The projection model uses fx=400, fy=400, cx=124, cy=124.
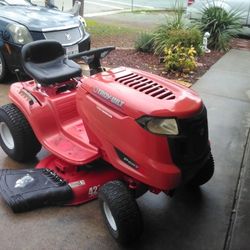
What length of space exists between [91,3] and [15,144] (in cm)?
1481

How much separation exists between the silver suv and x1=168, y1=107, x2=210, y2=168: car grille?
296 inches

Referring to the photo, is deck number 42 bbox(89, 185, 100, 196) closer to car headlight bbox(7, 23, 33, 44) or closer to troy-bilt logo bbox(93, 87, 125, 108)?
troy-bilt logo bbox(93, 87, 125, 108)

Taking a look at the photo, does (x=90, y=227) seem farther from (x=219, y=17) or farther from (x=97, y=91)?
(x=219, y=17)

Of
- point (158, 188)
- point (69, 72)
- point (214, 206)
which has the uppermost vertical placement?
point (69, 72)

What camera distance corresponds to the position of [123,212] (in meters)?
2.62

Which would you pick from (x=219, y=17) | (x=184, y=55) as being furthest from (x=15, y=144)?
(x=219, y=17)

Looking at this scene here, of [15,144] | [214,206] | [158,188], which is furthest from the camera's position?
[15,144]

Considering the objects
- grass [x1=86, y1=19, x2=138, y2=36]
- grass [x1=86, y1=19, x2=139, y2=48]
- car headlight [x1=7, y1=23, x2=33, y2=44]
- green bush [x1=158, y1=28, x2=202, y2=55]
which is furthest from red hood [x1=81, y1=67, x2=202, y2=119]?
grass [x1=86, y1=19, x2=138, y2=36]

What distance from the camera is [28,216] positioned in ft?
9.94

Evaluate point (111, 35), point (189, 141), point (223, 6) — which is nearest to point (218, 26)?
point (223, 6)

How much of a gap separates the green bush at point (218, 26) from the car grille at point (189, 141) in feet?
21.8

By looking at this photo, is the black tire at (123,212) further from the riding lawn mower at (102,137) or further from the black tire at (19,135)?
the black tire at (19,135)

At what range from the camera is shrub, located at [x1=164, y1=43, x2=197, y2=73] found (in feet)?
22.2

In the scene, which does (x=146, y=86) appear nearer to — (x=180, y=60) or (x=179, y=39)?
(x=180, y=60)
